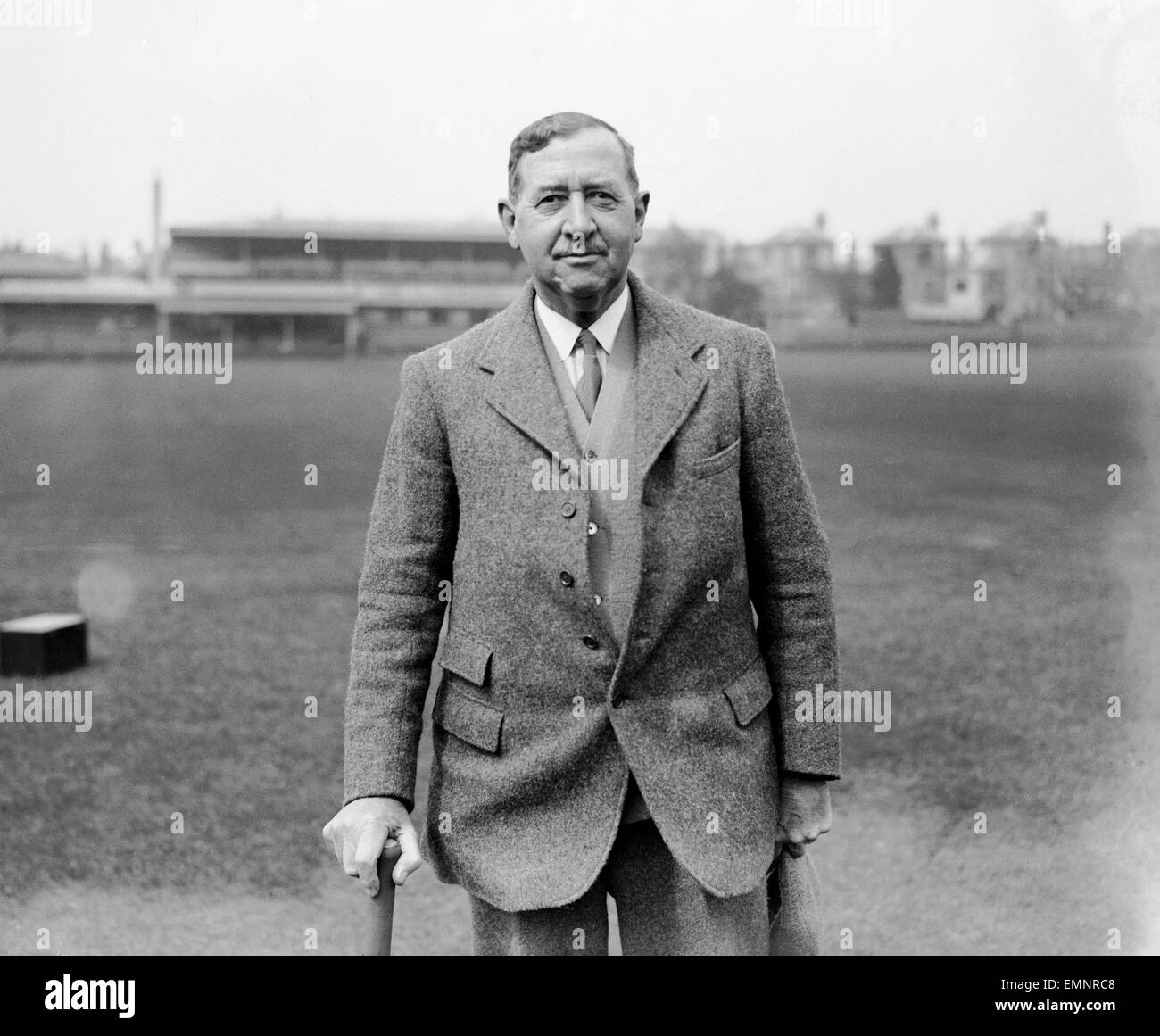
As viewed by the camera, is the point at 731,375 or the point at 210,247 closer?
the point at 731,375

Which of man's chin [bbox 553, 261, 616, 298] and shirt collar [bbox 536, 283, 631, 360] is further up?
man's chin [bbox 553, 261, 616, 298]

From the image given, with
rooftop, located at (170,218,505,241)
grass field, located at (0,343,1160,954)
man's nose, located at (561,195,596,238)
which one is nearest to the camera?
man's nose, located at (561,195,596,238)

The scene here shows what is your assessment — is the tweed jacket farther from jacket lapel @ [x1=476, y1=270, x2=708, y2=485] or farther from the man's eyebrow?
the man's eyebrow

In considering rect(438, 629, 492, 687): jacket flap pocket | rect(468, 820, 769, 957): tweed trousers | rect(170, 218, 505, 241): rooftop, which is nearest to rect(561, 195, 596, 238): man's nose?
rect(438, 629, 492, 687): jacket flap pocket

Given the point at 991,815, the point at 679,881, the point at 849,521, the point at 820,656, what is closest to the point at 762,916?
the point at 679,881

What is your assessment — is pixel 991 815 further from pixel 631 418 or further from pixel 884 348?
pixel 631 418

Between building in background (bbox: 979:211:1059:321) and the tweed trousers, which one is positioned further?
building in background (bbox: 979:211:1059:321)

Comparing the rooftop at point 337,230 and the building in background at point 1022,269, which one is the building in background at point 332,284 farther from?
the building in background at point 1022,269

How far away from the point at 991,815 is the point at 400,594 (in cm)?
348

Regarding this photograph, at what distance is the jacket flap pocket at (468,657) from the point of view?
6.57ft

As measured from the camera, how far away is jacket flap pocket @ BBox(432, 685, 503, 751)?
202 cm

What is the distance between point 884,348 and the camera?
5.91 meters

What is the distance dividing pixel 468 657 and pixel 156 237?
13.0 ft

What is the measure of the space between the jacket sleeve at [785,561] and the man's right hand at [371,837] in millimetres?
559
